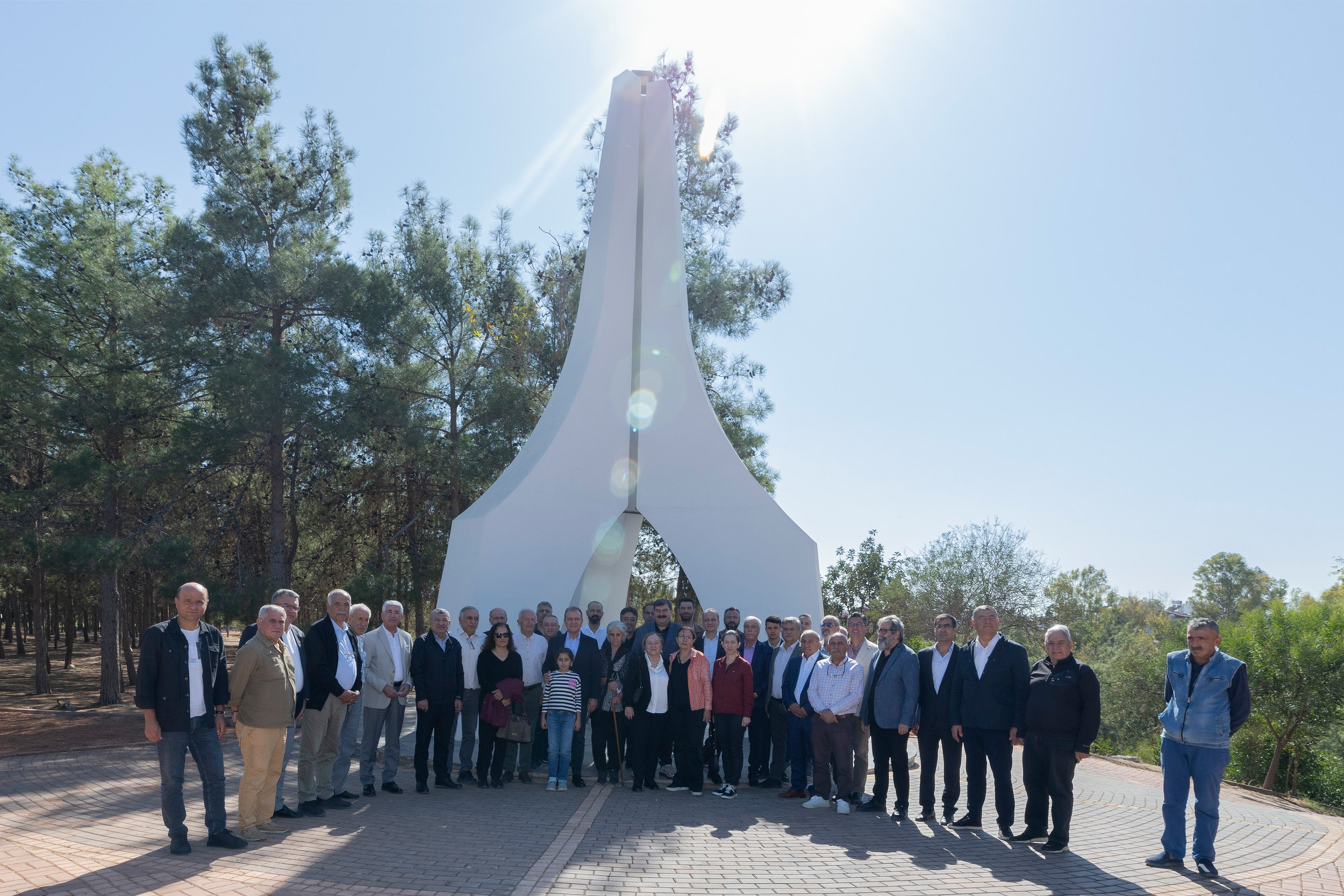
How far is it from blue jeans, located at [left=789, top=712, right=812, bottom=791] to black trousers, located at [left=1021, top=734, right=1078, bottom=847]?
66.2 inches

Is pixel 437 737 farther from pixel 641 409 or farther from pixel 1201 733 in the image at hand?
pixel 1201 733

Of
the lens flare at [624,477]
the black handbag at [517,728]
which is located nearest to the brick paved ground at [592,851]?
the black handbag at [517,728]

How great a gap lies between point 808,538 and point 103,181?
633 inches

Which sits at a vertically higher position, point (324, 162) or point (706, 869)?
point (324, 162)

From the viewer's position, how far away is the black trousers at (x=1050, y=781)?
4.88 metres

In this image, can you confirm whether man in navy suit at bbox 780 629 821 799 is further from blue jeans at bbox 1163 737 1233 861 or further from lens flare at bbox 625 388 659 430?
lens flare at bbox 625 388 659 430

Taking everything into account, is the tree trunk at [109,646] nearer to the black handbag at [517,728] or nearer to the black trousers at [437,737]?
the black trousers at [437,737]

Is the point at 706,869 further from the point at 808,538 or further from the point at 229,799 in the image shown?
the point at 808,538

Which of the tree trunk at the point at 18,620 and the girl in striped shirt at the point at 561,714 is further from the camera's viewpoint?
the tree trunk at the point at 18,620

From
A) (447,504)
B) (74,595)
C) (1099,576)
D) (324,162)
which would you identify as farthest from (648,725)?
(1099,576)

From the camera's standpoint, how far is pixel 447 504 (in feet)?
57.8

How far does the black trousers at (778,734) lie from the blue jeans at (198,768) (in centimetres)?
387

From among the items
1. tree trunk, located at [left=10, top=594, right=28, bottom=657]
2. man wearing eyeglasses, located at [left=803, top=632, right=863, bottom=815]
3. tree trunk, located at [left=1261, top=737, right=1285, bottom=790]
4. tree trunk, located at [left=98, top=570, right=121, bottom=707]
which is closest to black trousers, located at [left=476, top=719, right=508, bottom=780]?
man wearing eyeglasses, located at [left=803, top=632, right=863, bottom=815]

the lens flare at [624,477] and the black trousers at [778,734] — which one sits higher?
the lens flare at [624,477]
